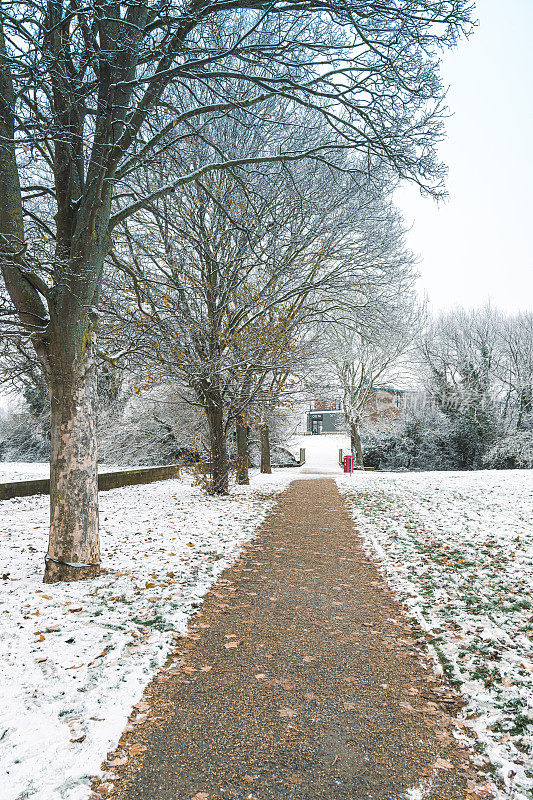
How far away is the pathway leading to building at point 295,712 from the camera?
7.96 ft

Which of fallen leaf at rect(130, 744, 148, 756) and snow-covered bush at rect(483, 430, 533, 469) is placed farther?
snow-covered bush at rect(483, 430, 533, 469)

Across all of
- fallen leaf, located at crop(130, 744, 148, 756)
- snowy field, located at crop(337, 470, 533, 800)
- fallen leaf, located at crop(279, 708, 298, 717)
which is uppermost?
snowy field, located at crop(337, 470, 533, 800)

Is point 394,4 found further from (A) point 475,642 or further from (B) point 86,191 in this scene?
(A) point 475,642

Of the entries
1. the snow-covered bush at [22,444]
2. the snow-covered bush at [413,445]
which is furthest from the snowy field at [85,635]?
the snow-covered bush at [413,445]

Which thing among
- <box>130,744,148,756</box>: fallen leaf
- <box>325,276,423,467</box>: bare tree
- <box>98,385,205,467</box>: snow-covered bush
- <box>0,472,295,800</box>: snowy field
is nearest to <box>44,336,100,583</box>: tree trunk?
<box>0,472,295,800</box>: snowy field

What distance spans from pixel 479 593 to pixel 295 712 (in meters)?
2.81

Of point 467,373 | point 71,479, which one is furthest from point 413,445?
point 71,479

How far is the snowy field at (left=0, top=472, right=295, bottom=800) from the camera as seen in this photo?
2.56 m

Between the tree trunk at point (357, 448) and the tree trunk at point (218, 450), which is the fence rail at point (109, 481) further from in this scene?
the tree trunk at point (357, 448)

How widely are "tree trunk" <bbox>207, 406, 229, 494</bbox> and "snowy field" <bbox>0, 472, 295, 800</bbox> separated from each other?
3.16 m

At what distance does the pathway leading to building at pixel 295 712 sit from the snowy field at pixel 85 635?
0.19 m

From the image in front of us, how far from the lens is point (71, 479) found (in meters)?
5.30

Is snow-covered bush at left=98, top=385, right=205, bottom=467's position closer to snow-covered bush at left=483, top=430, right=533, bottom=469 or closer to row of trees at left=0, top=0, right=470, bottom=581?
row of trees at left=0, top=0, right=470, bottom=581

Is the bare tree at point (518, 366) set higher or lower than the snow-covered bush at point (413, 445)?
higher
